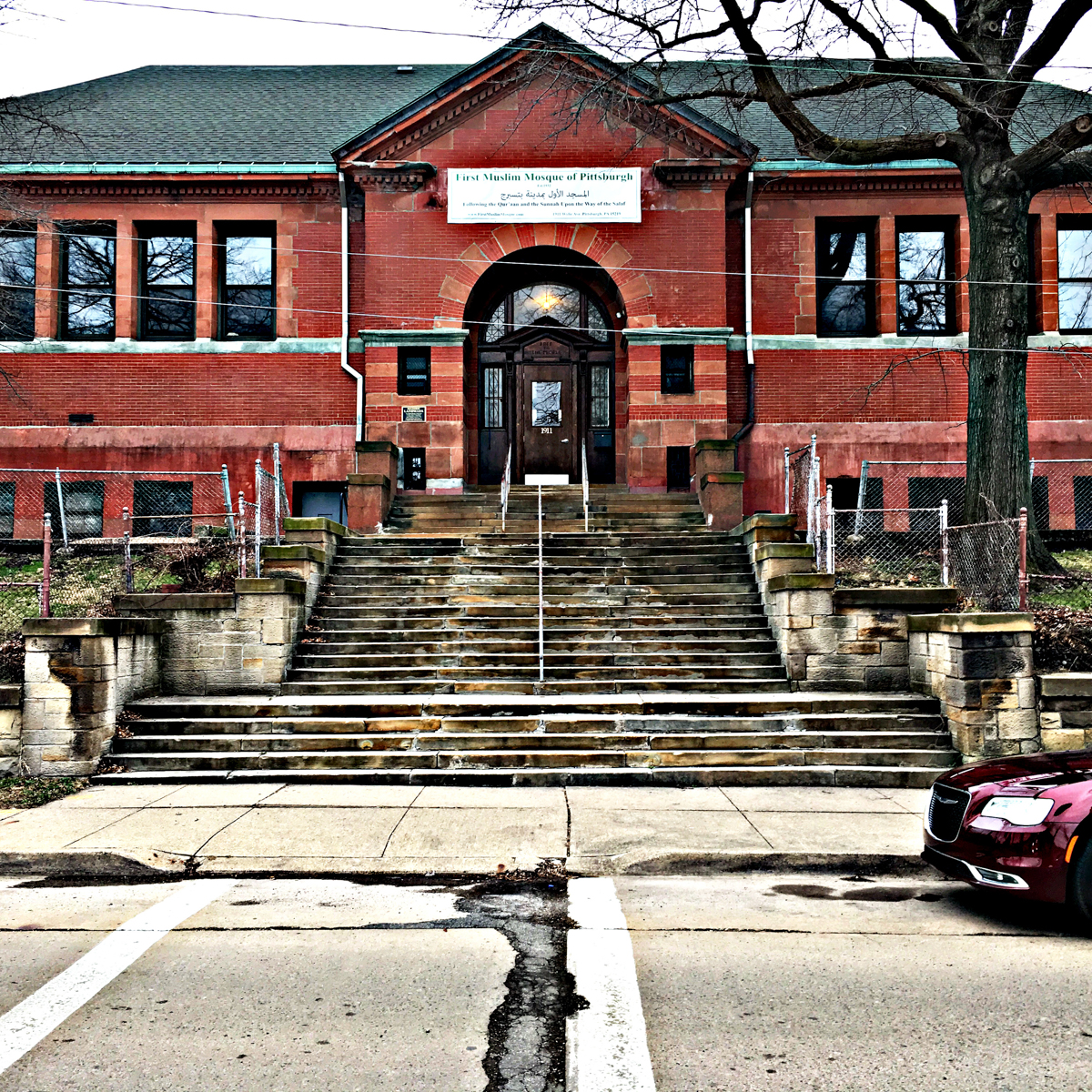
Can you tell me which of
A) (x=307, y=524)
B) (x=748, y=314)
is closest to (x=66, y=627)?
Result: (x=307, y=524)

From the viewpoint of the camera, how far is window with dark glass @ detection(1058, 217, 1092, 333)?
19.8m

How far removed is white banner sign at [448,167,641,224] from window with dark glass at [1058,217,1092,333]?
29.7 ft

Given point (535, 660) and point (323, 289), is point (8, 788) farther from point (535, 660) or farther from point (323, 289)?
point (323, 289)

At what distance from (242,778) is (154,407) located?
40.0 feet

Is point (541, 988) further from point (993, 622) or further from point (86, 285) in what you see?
point (86, 285)

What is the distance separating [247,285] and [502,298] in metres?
5.34

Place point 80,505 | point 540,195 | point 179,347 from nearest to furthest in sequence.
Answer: point 540,195 < point 80,505 < point 179,347

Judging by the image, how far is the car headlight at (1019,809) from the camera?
210 inches

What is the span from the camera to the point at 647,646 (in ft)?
39.6

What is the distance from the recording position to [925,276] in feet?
65.4

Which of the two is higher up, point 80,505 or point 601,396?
point 601,396

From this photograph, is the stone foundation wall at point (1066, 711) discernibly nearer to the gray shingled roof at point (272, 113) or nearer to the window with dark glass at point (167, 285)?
the gray shingled roof at point (272, 113)

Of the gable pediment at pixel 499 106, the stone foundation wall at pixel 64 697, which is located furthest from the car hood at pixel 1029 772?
the gable pediment at pixel 499 106

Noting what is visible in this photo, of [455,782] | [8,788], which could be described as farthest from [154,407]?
[455,782]
